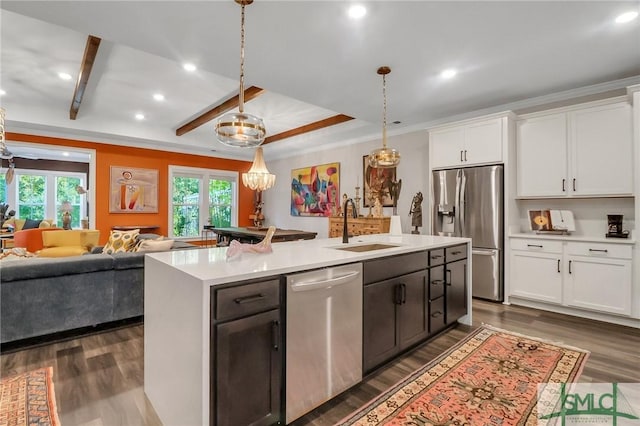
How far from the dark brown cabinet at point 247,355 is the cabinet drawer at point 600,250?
12.0 ft

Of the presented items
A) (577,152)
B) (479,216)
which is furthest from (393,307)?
(577,152)

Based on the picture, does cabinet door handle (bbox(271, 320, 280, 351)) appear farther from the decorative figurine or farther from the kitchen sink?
the decorative figurine

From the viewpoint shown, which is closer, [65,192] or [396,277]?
[396,277]

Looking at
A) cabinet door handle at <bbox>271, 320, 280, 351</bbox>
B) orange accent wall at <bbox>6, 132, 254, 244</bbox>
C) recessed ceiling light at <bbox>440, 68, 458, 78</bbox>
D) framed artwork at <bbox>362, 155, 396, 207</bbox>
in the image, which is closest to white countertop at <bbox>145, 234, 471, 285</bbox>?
cabinet door handle at <bbox>271, 320, 280, 351</bbox>

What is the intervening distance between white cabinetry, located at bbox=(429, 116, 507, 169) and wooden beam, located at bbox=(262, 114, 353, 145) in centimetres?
162

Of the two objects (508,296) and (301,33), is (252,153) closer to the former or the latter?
(301,33)

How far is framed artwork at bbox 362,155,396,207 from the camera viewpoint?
5693 mm

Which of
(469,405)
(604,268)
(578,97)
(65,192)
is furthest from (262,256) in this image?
(65,192)

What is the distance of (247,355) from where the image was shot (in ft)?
4.79

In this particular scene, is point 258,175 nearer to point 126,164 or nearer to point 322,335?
point 126,164

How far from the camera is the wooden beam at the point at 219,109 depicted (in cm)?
432

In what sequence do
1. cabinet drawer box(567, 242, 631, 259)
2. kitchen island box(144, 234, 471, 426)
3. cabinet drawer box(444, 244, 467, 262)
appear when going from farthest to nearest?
cabinet drawer box(567, 242, 631, 259) → cabinet drawer box(444, 244, 467, 262) → kitchen island box(144, 234, 471, 426)

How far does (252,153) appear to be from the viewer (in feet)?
27.6

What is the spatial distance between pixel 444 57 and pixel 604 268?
113 inches
